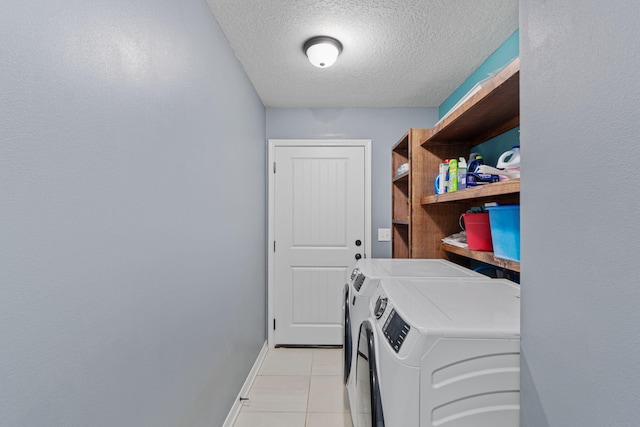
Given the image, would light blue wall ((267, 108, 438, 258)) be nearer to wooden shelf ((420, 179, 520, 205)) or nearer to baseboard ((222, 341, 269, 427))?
wooden shelf ((420, 179, 520, 205))

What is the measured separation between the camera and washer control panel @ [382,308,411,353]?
2.62 ft

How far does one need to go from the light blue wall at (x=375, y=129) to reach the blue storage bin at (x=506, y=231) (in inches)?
62.5

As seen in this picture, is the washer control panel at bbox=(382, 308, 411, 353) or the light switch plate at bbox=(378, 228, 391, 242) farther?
the light switch plate at bbox=(378, 228, 391, 242)

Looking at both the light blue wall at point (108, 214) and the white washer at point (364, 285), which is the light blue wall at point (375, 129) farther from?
the light blue wall at point (108, 214)

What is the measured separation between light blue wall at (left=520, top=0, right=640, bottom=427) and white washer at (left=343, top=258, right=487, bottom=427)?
70cm

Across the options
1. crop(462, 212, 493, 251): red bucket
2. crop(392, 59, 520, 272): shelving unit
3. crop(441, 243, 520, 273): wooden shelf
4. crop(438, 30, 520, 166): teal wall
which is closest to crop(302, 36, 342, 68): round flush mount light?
crop(392, 59, 520, 272): shelving unit

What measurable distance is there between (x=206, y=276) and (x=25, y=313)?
2.88ft

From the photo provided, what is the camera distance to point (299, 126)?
2912 millimetres

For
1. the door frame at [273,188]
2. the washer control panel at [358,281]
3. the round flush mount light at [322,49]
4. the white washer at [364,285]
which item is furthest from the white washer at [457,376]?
the door frame at [273,188]

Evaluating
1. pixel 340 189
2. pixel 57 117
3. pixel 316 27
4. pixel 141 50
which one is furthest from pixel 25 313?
pixel 340 189

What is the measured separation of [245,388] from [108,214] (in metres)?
1.78

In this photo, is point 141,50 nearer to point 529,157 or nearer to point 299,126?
point 529,157

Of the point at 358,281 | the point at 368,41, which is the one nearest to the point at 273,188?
the point at 368,41

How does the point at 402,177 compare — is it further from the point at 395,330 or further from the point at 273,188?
the point at 395,330
